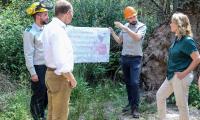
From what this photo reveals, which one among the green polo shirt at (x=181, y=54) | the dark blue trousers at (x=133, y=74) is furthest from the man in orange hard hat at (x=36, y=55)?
the green polo shirt at (x=181, y=54)

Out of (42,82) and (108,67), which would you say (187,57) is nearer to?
(42,82)

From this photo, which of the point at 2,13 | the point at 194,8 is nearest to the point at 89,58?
the point at 194,8

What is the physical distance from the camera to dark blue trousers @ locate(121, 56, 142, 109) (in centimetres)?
805

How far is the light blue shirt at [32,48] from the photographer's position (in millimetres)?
6945

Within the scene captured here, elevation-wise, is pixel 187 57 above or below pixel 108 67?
above

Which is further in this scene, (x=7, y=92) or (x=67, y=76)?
(x=7, y=92)

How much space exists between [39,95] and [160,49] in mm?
3824

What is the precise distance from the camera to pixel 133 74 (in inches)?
317

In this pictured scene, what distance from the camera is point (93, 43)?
9281 mm

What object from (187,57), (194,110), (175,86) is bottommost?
(194,110)

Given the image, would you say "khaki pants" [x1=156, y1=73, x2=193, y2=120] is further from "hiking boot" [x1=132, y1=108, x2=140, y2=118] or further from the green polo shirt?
"hiking boot" [x1=132, y1=108, x2=140, y2=118]

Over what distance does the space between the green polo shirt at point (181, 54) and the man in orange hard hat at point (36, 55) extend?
6.56ft

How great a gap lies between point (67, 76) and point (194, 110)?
4052 mm

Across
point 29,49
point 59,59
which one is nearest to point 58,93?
point 59,59
